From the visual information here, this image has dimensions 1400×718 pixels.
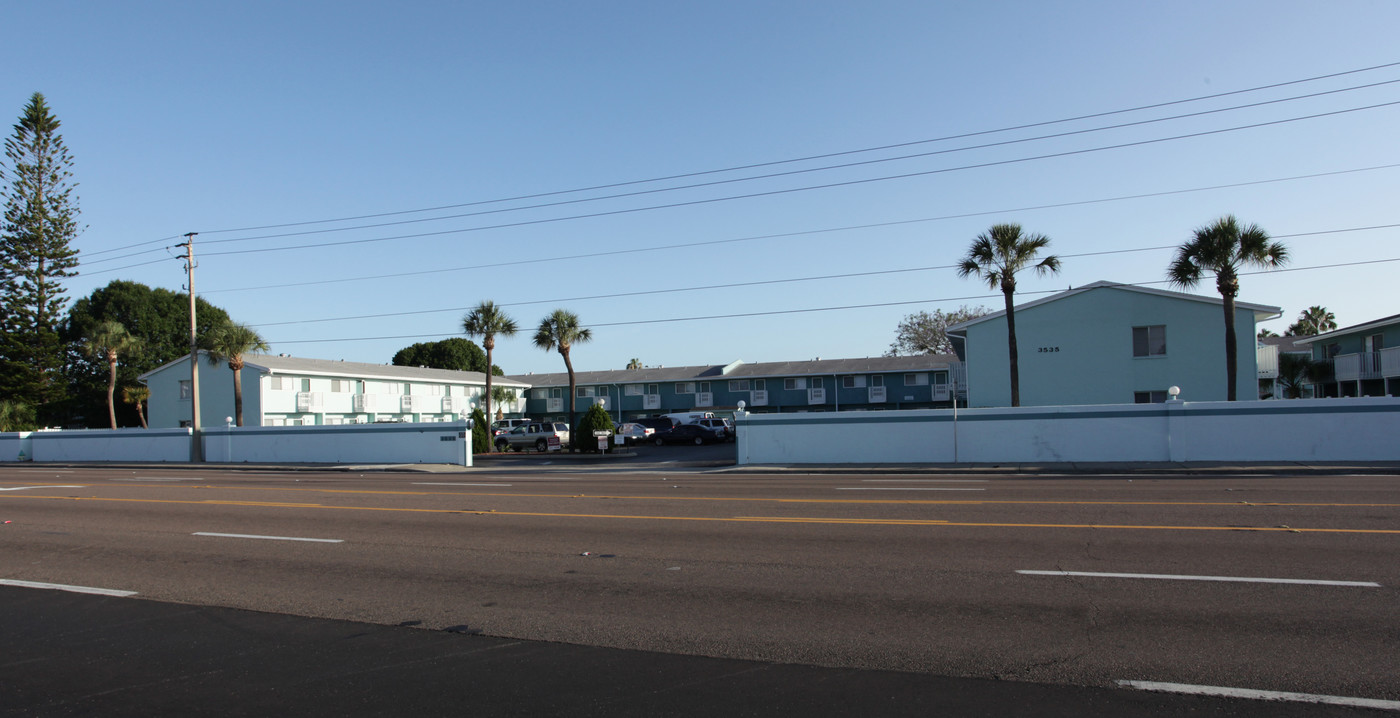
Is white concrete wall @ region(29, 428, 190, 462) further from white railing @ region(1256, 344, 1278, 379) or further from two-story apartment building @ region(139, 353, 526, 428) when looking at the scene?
white railing @ region(1256, 344, 1278, 379)

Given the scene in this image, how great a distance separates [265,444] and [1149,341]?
1477 inches

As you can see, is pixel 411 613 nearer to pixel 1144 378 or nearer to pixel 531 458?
pixel 531 458

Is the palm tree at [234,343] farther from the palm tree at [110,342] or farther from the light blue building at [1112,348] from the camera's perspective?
the light blue building at [1112,348]

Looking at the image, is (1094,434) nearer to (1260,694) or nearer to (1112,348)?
(1112,348)

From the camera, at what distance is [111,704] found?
543 centimetres

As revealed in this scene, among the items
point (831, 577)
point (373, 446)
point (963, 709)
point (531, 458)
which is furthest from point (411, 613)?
point (531, 458)

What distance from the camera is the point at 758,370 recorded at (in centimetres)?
6844

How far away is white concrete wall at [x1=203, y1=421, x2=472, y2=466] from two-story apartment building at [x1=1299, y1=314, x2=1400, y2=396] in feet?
133

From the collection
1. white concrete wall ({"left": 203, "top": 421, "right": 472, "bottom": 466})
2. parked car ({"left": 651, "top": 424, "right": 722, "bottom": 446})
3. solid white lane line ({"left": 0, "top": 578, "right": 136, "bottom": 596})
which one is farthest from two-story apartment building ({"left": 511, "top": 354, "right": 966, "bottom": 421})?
solid white lane line ({"left": 0, "top": 578, "right": 136, "bottom": 596})

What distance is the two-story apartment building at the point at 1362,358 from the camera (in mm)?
42438

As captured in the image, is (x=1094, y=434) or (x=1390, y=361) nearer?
(x=1094, y=434)

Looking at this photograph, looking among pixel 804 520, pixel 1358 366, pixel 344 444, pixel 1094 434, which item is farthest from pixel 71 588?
pixel 1358 366

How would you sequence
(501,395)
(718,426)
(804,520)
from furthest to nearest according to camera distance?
1. (501,395)
2. (718,426)
3. (804,520)

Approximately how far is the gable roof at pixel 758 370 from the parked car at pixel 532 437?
23233mm
